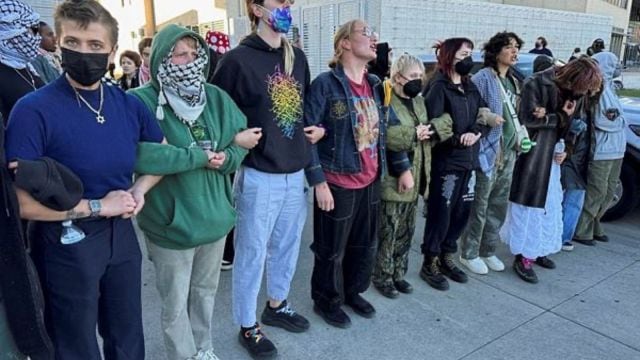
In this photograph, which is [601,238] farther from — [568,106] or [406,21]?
[406,21]

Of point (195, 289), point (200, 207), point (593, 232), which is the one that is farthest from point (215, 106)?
point (593, 232)

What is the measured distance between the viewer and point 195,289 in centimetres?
237

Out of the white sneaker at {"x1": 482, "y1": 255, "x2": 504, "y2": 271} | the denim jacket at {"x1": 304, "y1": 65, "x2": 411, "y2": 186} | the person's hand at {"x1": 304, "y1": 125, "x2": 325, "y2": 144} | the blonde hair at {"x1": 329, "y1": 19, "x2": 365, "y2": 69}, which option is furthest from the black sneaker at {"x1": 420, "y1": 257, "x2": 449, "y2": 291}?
the blonde hair at {"x1": 329, "y1": 19, "x2": 365, "y2": 69}

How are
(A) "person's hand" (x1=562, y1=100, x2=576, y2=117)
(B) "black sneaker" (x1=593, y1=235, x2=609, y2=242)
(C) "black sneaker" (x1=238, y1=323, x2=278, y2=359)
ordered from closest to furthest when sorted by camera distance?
(C) "black sneaker" (x1=238, y1=323, x2=278, y2=359)
(A) "person's hand" (x1=562, y1=100, x2=576, y2=117)
(B) "black sneaker" (x1=593, y1=235, x2=609, y2=242)

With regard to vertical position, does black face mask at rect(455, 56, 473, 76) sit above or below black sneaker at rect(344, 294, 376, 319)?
above

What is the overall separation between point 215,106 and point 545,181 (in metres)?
2.77

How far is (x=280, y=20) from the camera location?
96.6 inches

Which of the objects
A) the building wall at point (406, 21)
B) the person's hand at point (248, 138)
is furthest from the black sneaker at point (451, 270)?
the building wall at point (406, 21)

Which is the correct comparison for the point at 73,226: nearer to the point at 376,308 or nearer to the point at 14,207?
the point at 14,207

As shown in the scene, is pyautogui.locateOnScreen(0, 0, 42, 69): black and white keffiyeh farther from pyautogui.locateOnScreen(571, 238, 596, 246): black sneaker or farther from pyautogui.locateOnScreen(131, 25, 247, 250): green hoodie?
pyautogui.locateOnScreen(571, 238, 596, 246): black sneaker

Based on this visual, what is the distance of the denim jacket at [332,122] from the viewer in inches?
109

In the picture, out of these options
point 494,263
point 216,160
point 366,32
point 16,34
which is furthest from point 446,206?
point 16,34

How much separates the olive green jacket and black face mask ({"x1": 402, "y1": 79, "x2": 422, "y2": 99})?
0.30 ft

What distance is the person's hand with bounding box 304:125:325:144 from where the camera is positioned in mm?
2708
